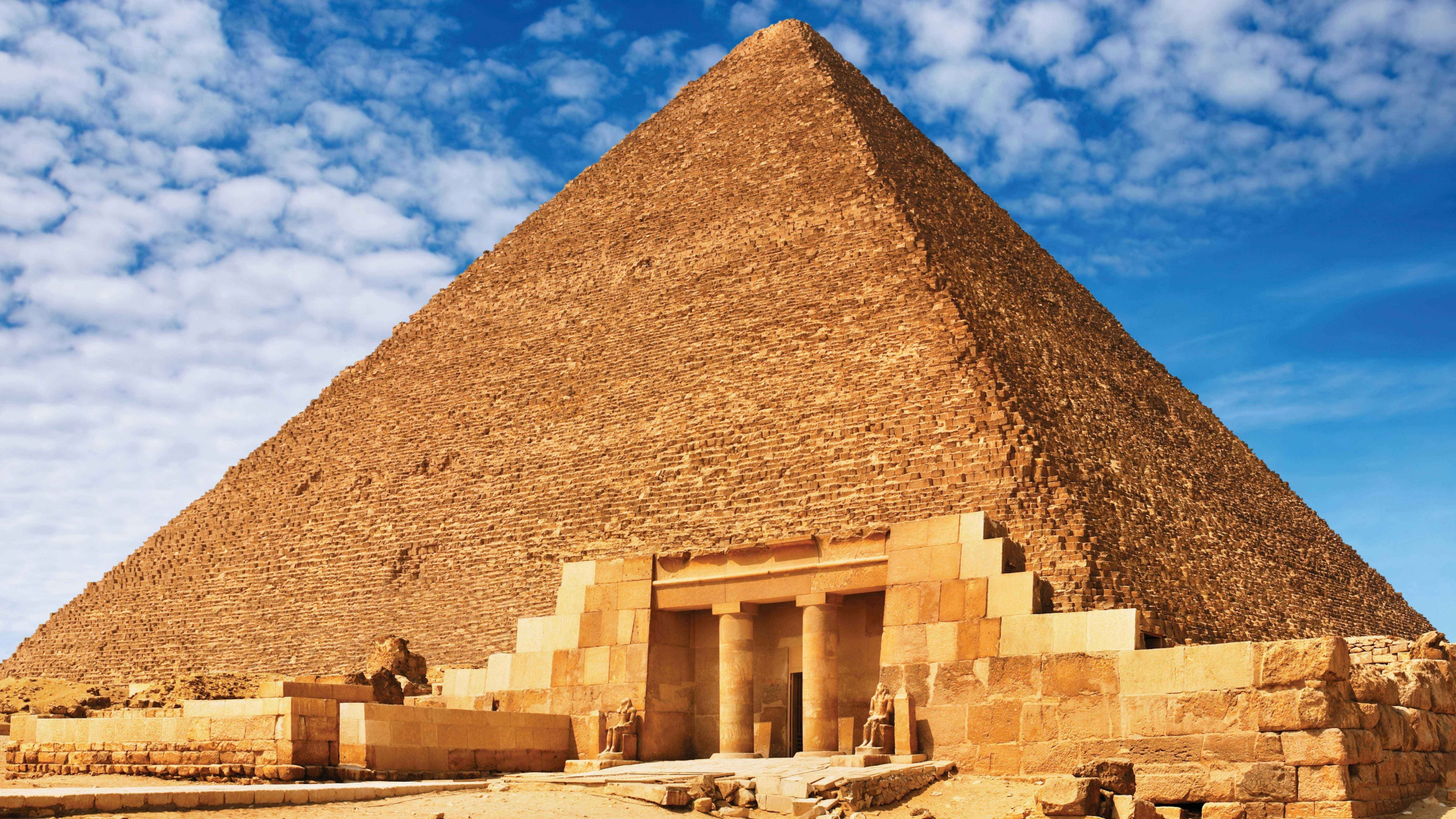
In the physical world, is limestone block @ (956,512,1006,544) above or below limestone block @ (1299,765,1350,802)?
above

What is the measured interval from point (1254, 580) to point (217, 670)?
2214cm

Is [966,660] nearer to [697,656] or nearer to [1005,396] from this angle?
[697,656]

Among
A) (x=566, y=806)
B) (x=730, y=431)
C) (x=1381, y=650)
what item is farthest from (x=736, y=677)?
(x=730, y=431)

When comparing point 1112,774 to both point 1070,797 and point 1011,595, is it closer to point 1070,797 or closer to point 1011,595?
point 1070,797

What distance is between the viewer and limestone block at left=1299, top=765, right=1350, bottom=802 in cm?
873

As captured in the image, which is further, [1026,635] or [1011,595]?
[1011,595]

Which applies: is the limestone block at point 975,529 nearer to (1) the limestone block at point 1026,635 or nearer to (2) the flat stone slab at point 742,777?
(1) the limestone block at point 1026,635

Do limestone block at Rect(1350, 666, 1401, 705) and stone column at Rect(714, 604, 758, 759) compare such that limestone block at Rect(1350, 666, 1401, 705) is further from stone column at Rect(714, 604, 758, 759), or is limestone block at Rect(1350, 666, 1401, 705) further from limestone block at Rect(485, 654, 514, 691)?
limestone block at Rect(485, 654, 514, 691)

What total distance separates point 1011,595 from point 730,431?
825 inches

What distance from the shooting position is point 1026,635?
10.4m

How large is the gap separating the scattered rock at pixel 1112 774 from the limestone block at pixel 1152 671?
0.58m

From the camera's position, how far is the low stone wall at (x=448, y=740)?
10547mm

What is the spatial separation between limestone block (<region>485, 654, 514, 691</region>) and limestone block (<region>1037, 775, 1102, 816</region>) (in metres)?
5.22

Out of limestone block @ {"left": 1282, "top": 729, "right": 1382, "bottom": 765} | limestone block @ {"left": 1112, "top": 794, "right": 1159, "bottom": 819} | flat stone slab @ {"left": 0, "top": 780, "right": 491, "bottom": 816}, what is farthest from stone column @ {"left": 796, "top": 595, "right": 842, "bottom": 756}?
limestone block @ {"left": 1282, "top": 729, "right": 1382, "bottom": 765}
